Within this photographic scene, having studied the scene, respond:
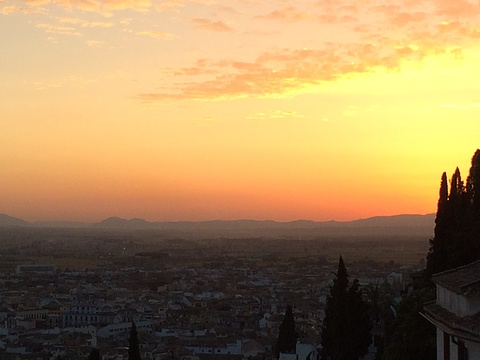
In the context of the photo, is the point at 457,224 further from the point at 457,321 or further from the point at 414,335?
the point at 457,321

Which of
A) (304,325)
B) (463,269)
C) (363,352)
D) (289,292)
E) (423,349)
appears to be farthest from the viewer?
(289,292)

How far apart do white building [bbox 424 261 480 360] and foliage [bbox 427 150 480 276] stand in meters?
11.5

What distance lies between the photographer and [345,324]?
84.6 ft

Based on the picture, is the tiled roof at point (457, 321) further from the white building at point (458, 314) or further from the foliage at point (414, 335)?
the foliage at point (414, 335)

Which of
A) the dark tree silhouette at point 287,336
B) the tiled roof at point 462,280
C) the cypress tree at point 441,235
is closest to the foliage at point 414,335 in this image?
the cypress tree at point 441,235

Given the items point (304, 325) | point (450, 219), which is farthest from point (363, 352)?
point (304, 325)

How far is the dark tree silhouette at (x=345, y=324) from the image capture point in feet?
83.5

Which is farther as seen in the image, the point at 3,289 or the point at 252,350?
the point at 3,289

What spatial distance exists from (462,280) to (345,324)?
19.1 metres

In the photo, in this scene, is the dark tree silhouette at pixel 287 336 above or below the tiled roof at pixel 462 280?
below

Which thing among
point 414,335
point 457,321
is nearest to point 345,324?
point 414,335

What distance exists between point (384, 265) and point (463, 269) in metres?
113

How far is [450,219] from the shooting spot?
21.8 meters

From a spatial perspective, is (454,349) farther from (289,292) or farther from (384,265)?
(384,265)
